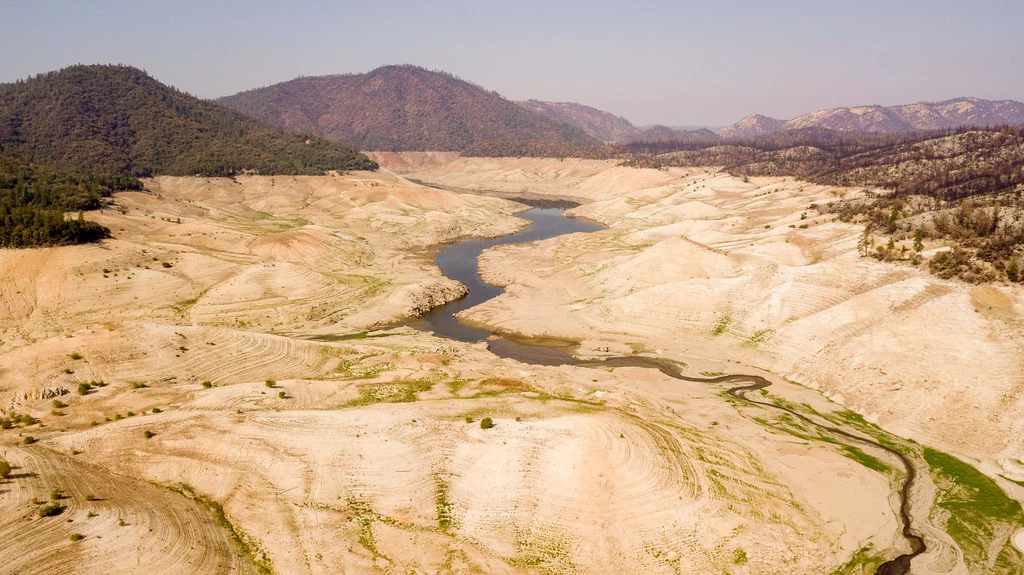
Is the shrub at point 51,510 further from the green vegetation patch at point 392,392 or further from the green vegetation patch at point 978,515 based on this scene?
the green vegetation patch at point 978,515

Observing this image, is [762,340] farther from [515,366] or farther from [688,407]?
[515,366]

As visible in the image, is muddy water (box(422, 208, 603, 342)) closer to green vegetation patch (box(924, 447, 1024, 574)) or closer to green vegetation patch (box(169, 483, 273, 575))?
green vegetation patch (box(169, 483, 273, 575))

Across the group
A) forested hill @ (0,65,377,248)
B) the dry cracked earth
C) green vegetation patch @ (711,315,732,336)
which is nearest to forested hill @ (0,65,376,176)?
forested hill @ (0,65,377,248)

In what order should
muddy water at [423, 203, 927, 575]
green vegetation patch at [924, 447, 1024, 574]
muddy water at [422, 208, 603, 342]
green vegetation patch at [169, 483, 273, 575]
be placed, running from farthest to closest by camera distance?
muddy water at [422, 208, 603, 342] → muddy water at [423, 203, 927, 575] → green vegetation patch at [924, 447, 1024, 574] → green vegetation patch at [169, 483, 273, 575]

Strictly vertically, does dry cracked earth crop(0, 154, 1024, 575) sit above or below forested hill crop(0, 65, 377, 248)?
below

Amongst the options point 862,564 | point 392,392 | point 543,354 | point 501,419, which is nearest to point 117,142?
point 543,354

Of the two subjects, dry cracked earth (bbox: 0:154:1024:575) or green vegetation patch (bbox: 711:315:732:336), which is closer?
dry cracked earth (bbox: 0:154:1024:575)

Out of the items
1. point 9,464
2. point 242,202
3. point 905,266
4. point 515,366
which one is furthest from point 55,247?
point 905,266
